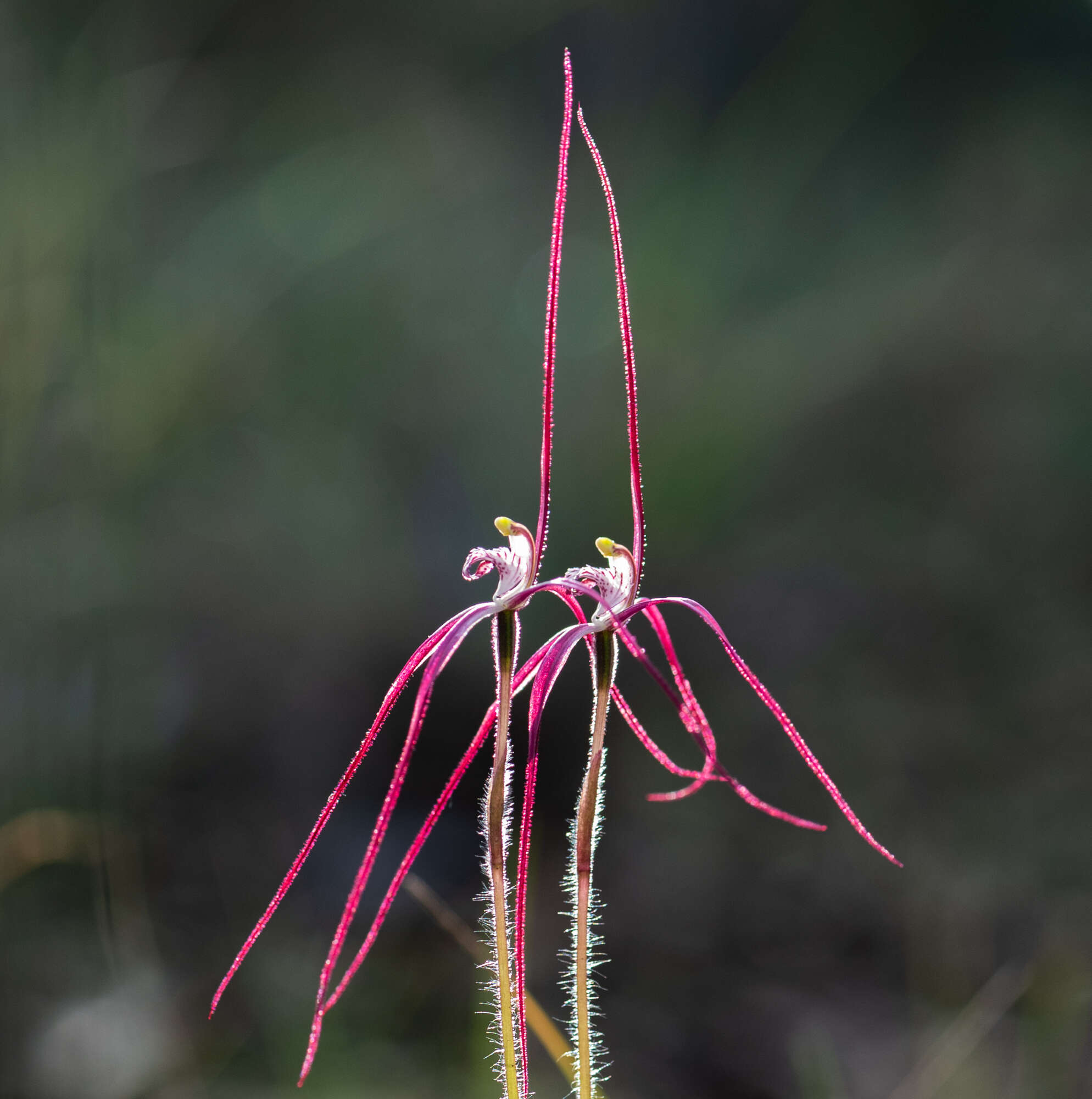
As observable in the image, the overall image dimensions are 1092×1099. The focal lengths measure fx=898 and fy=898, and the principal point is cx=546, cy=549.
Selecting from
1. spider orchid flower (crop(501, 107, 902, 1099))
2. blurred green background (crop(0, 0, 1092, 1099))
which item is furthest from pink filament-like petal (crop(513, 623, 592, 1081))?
blurred green background (crop(0, 0, 1092, 1099))

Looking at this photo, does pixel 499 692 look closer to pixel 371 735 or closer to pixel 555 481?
pixel 371 735

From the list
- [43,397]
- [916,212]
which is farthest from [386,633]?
[916,212]

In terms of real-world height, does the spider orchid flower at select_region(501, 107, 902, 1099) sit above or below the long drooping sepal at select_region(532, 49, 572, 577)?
below

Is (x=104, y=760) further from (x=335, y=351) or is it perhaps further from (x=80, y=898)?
(x=335, y=351)

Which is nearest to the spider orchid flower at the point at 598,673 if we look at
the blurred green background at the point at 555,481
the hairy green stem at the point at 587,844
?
the hairy green stem at the point at 587,844

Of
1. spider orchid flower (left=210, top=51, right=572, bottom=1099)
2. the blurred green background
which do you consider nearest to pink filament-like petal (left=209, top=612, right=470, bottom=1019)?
spider orchid flower (left=210, top=51, right=572, bottom=1099)

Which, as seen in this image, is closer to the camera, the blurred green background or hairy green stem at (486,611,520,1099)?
hairy green stem at (486,611,520,1099)

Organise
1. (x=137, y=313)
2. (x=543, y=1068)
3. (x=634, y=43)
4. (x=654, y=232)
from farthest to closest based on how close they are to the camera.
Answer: (x=634, y=43) → (x=654, y=232) → (x=137, y=313) → (x=543, y=1068)

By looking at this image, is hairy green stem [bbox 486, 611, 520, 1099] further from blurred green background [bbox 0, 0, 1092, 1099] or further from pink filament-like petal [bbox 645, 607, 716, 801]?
blurred green background [bbox 0, 0, 1092, 1099]
